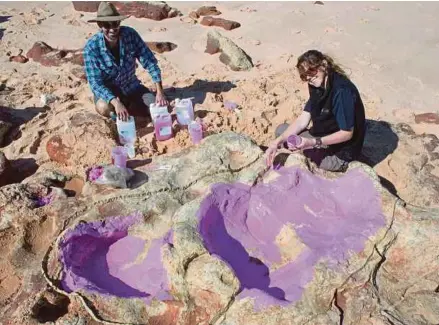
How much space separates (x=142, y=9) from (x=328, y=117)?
19.4 feet

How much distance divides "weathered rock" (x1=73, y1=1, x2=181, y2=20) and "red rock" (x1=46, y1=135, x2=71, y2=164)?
4.54m

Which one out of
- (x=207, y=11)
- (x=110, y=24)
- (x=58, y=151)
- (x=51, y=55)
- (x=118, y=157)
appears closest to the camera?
(x=118, y=157)

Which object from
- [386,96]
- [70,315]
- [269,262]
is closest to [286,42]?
[386,96]

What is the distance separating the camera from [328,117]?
14.3 ft

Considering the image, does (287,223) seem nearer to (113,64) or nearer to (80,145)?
(80,145)

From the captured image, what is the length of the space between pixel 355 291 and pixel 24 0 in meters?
9.39

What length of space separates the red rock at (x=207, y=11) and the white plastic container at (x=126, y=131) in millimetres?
4570

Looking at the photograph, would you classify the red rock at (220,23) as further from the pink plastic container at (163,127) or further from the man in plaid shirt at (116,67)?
the pink plastic container at (163,127)

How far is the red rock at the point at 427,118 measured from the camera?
5.87 m

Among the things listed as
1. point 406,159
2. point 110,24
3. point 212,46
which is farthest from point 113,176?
point 212,46

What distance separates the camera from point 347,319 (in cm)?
314

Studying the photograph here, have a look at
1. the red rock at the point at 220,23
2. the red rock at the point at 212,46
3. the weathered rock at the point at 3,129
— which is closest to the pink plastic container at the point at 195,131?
the weathered rock at the point at 3,129

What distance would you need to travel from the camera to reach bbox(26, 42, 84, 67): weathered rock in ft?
24.6

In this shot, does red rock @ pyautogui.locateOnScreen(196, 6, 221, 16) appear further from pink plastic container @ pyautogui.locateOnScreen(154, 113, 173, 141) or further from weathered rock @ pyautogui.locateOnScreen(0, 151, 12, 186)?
weathered rock @ pyautogui.locateOnScreen(0, 151, 12, 186)
